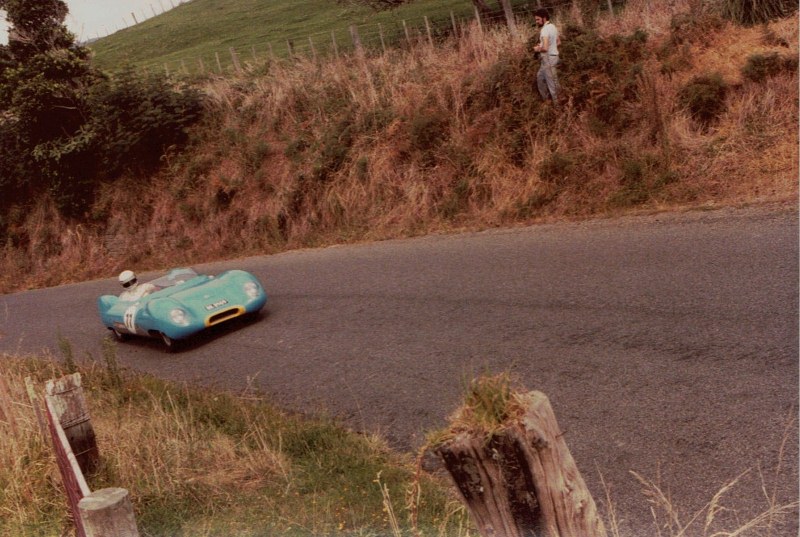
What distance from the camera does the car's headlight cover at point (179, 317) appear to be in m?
9.15

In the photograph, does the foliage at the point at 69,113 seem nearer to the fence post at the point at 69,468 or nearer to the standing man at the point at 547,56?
the standing man at the point at 547,56

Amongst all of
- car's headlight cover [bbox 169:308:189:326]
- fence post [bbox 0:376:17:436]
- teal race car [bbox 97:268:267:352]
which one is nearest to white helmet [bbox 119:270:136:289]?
teal race car [bbox 97:268:267:352]

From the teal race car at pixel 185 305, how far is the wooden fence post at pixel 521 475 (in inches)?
287

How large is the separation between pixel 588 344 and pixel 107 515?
4359 millimetres

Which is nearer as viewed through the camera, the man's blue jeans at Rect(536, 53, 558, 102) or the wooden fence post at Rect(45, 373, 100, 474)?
the wooden fence post at Rect(45, 373, 100, 474)

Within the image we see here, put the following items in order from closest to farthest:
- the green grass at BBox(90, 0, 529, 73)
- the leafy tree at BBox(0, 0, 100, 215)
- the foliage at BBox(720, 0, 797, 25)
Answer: the foliage at BBox(720, 0, 797, 25) < the leafy tree at BBox(0, 0, 100, 215) < the green grass at BBox(90, 0, 529, 73)

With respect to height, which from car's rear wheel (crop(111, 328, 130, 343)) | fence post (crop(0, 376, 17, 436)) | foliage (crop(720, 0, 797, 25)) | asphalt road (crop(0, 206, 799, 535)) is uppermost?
foliage (crop(720, 0, 797, 25))

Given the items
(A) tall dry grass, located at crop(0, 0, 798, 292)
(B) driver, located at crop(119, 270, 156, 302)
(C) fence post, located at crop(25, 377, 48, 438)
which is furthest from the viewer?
(A) tall dry grass, located at crop(0, 0, 798, 292)

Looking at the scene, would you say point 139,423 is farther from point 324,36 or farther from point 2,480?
point 324,36

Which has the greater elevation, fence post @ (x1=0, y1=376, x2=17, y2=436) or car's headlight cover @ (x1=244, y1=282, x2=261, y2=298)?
fence post @ (x1=0, y1=376, x2=17, y2=436)

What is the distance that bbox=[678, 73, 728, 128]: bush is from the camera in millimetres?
11195

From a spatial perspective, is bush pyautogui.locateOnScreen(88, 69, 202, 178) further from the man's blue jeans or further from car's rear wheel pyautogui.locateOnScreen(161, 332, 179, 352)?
car's rear wheel pyautogui.locateOnScreen(161, 332, 179, 352)

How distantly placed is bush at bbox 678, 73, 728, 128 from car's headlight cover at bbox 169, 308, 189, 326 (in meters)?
7.61

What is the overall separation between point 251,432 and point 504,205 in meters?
7.17
